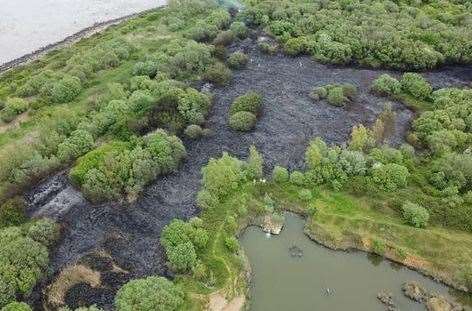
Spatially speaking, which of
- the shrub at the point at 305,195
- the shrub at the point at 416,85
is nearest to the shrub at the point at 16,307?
the shrub at the point at 305,195

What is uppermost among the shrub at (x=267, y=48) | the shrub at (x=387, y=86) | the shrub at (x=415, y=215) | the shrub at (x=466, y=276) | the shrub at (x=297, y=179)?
the shrub at (x=267, y=48)

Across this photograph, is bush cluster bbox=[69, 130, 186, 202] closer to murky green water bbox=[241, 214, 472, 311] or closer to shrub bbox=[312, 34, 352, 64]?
murky green water bbox=[241, 214, 472, 311]

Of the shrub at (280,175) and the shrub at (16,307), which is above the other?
the shrub at (16,307)

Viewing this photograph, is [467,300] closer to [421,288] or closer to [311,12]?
[421,288]

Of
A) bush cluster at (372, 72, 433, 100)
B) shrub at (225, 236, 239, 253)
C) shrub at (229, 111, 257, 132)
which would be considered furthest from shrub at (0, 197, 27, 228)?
bush cluster at (372, 72, 433, 100)

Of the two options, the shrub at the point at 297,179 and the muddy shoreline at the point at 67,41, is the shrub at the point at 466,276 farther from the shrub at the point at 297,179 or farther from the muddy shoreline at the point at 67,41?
the muddy shoreline at the point at 67,41

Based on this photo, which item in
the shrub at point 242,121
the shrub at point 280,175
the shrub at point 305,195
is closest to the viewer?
the shrub at point 305,195

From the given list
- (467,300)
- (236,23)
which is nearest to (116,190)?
(467,300)
